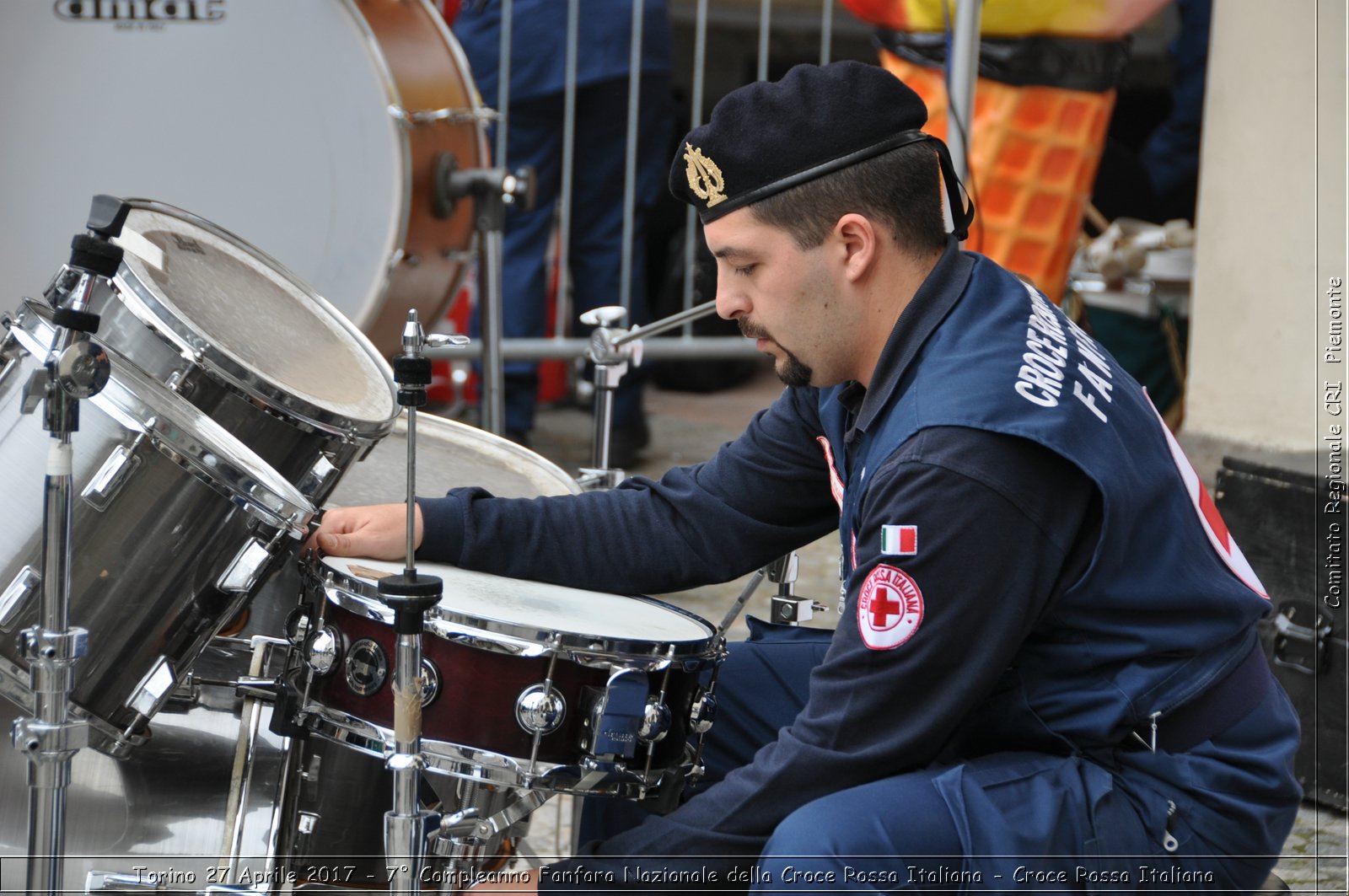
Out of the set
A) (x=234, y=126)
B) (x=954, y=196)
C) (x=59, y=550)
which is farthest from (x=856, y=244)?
(x=234, y=126)

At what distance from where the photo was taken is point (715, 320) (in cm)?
573

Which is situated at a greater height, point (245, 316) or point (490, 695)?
point (245, 316)

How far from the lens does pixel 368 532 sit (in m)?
1.87

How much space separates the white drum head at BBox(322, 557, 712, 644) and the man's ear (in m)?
0.47

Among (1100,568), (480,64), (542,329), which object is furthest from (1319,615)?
(480,64)

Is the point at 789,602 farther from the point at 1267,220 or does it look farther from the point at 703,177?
the point at 1267,220

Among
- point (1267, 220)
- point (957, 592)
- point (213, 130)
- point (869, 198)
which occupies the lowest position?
point (957, 592)

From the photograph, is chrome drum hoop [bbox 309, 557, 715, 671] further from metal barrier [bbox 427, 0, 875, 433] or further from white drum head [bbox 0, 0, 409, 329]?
metal barrier [bbox 427, 0, 875, 433]

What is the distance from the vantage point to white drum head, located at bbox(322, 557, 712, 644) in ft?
5.41

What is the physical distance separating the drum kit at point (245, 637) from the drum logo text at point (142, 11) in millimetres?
1664

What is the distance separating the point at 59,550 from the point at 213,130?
2193mm

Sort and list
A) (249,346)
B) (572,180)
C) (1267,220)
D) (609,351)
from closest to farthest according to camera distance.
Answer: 1. (249,346)
2. (609,351)
3. (1267,220)
4. (572,180)

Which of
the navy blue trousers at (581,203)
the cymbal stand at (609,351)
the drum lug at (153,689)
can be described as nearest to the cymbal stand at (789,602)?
the cymbal stand at (609,351)

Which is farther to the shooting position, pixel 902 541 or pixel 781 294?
pixel 781 294
